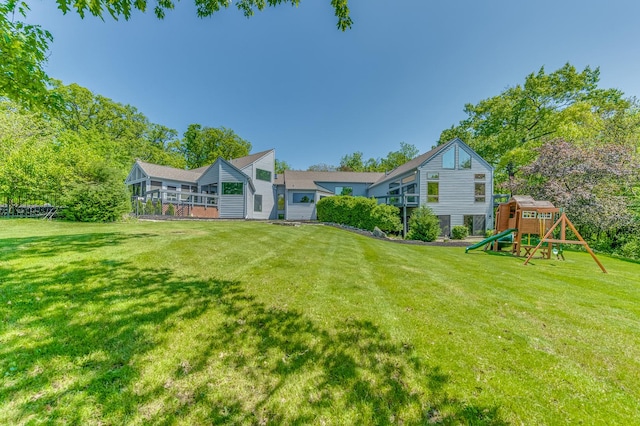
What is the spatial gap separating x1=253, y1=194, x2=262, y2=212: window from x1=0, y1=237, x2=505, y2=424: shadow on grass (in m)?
21.2

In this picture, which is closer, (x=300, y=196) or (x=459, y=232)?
(x=459, y=232)

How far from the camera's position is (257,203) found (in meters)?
25.4

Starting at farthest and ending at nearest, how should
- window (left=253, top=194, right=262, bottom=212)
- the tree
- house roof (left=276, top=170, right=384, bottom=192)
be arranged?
house roof (left=276, top=170, right=384, bottom=192)
window (left=253, top=194, right=262, bottom=212)
the tree

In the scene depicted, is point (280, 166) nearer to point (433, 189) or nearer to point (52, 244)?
point (433, 189)

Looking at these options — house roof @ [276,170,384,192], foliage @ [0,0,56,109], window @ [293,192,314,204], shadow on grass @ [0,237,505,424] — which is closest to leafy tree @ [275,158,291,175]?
house roof @ [276,170,384,192]

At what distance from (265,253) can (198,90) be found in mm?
24501

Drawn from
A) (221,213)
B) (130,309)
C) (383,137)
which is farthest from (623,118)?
(221,213)

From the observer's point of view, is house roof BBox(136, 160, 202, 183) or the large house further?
house roof BBox(136, 160, 202, 183)

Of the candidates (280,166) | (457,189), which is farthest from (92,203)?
(280,166)

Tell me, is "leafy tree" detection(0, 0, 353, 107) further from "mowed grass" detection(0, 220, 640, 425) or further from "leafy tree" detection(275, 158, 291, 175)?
"leafy tree" detection(275, 158, 291, 175)

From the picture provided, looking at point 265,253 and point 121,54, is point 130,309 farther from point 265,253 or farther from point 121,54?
point 121,54

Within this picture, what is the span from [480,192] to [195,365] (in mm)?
25202

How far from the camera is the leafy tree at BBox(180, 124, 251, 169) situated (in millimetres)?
42537

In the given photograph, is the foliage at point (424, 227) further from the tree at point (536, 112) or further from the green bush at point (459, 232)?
the tree at point (536, 112)
